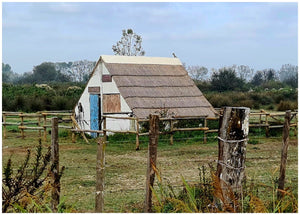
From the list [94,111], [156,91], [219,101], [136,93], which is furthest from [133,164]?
[219,101]

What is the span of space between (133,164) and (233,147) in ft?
21.5

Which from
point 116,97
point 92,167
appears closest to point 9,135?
point 116,97

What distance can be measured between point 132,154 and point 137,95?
3723mm

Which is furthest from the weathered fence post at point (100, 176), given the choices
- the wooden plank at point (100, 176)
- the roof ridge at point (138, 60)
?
the roof ridge at point (138, 60)

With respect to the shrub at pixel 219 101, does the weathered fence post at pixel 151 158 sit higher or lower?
lower

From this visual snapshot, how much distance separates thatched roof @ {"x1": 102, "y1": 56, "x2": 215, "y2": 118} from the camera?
1591cm

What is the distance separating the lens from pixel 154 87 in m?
16.8

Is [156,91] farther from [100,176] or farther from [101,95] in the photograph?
[100,176]

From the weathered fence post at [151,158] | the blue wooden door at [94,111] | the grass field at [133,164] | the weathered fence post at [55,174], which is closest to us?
the weathered fence post at [151,158]

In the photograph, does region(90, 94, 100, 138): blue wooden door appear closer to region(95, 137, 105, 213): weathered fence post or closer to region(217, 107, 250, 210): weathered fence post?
region(95, 137, 105, 213): weathered fence post

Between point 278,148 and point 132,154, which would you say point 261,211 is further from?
point 278,148

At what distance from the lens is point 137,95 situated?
16.0 meters

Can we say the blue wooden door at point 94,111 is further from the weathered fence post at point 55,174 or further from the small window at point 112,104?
the weathered fence post at point 55,174

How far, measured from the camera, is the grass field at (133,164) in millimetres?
7305
